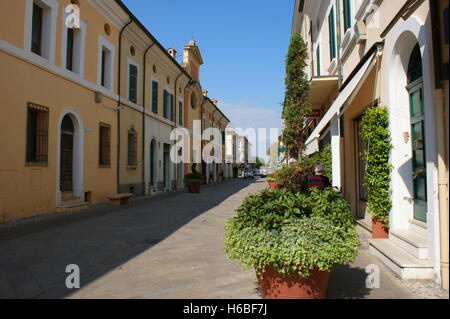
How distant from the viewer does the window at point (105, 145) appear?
535 inches

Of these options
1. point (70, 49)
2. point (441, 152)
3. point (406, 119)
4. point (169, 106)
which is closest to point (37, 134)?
point (70, 49)

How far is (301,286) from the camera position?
3121 mm

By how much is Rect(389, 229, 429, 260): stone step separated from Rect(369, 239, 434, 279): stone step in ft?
0.21

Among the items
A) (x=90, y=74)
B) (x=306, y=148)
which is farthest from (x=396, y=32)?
(x=90, y=74)

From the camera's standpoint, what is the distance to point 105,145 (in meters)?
13.8

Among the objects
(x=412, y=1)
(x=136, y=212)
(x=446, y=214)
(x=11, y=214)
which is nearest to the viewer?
(x=446, y=214)

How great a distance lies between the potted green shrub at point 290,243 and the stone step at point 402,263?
1.23 m

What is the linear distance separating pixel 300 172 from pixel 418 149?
22.7 ft

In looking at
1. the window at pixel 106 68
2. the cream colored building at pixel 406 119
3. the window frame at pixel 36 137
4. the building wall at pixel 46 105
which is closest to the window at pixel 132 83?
the window at pixel 106 68

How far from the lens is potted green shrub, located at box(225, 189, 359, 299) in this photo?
118 inches

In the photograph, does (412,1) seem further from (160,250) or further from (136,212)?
(136,212)

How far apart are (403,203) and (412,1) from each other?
2867 mm

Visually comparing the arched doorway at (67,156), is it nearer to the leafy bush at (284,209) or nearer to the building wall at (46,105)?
the building wall at (46,105)

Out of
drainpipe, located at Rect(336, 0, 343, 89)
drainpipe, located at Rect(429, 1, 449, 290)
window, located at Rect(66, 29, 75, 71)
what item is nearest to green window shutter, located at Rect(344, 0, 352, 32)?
drainpipe, located at Rect(336, 0, 343, 89)
